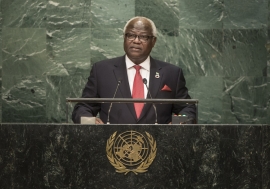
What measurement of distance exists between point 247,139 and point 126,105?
1528 mm

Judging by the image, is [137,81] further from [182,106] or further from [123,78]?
[182,106]

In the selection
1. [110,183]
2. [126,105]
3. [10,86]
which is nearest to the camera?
[110,183]

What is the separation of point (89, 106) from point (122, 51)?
1993 mm

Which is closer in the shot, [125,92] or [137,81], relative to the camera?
[125,92]

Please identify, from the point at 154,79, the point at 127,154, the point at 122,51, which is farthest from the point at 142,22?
the point at 127,154

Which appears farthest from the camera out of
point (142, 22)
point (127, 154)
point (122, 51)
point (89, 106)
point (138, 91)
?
point (122, 51)

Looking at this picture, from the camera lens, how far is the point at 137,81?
5305mm

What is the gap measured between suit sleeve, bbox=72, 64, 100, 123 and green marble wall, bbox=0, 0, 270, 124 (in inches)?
61.2

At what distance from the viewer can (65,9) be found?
275 inches

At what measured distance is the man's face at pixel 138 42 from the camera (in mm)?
5446

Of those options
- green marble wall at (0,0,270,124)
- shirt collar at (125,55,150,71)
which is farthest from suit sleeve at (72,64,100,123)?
green marble wall at (0,0,270,124)

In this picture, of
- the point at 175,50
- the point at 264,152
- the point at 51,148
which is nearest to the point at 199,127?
the point at 264,152

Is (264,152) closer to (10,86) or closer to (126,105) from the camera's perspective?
(126,105)

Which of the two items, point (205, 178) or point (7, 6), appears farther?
point (7, 6)
